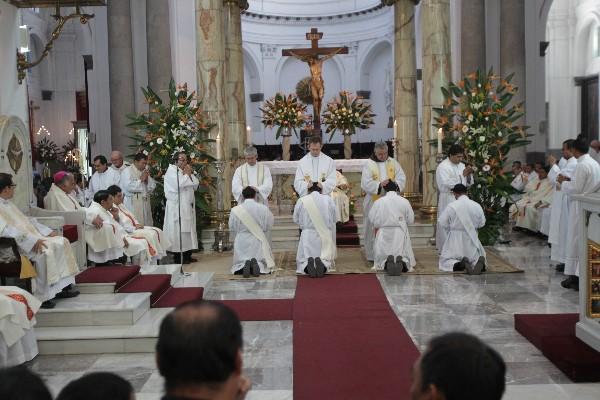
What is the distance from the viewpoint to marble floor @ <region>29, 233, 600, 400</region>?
224 inches

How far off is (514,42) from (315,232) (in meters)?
8.82

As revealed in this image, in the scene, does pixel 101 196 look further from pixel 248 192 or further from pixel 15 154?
pixel 248 192

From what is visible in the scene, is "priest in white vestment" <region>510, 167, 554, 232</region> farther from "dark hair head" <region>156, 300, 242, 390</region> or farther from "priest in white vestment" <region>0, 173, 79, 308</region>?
"dark hair head" <region>156, 300, 242, 390</region>

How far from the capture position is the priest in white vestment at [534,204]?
14516 millimetres

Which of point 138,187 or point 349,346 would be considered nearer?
point 349,346

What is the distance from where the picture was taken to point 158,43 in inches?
628

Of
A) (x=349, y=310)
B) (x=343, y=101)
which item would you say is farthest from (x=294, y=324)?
(x=343, y=101)

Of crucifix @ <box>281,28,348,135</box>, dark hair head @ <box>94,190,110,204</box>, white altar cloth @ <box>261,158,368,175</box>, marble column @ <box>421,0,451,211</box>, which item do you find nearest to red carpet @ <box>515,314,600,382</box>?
dark hair head @ <box>94,190,110,204</box>

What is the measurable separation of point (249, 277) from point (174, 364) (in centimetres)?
861

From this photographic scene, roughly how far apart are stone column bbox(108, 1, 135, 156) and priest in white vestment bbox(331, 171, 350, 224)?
5.31m

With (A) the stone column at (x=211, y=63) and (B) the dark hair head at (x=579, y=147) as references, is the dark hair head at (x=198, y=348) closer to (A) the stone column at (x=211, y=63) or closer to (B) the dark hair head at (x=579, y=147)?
(B) the dark hair head at (x=579, y=147)

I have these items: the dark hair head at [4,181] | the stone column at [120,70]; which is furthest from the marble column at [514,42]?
the dark hair head at [4,181]

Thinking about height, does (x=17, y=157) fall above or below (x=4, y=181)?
above

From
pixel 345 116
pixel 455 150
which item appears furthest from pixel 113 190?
pixel 345 116
